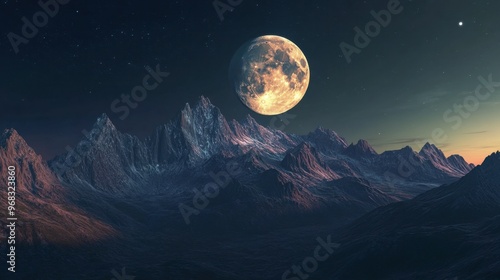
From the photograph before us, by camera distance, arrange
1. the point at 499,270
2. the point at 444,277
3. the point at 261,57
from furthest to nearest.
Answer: the point at 444,277, the point at 499,270, the point at 261,57

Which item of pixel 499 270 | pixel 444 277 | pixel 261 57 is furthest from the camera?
pixel 444 277

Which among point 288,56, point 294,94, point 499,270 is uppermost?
point 288,56

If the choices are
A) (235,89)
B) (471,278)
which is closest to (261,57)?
(235,89)

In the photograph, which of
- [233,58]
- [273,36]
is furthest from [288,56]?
[233,58]

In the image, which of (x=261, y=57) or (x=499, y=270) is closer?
(x=261, y=57)

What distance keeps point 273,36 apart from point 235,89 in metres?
32.2

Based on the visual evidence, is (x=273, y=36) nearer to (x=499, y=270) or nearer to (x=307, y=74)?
(x=307, y=74)

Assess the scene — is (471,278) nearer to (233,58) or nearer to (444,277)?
(444,277)

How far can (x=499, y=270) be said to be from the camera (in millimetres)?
179125

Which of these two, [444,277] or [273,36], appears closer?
[273,36]

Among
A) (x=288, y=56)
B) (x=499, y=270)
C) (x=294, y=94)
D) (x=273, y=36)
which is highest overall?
(x=273, y=36)

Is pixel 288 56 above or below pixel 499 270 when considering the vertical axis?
above

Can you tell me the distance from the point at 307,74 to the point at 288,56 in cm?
1445

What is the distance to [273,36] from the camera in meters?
174
